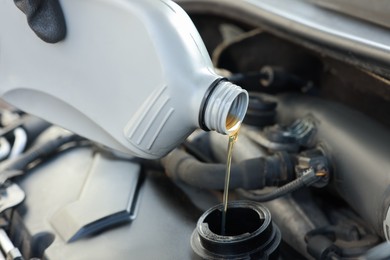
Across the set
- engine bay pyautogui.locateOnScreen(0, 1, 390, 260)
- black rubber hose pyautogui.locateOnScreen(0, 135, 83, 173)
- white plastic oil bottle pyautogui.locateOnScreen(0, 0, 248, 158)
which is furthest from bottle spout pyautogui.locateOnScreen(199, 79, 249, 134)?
black rubber hose pyautogui.locateOnScreen(0, 135, 83, 173)

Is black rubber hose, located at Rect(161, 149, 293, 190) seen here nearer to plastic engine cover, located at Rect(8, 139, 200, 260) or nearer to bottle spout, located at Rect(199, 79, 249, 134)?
plastic engine cover, located at Rect(8, 139, 200, 260)

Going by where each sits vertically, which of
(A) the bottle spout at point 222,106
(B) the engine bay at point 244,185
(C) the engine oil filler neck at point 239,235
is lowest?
(B) the engine bay at point 244,185

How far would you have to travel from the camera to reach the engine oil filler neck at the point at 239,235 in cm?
62

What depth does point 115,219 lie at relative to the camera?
2.54 ft

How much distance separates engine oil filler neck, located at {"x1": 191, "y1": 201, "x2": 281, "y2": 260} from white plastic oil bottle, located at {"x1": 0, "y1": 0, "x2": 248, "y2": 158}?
0.10 meters

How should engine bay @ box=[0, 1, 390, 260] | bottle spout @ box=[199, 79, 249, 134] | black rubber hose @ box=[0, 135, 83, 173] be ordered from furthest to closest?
black rubber hose @ box=[0, 135, 83, 173] < engine bay @ box=[0, 1, 390, 260] < bottle spout @ box=[199, 79, 249, 134]

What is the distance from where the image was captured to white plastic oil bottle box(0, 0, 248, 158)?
0.62 metres

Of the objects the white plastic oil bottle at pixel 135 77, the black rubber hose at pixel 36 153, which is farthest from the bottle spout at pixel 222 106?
the black rubber hose at pixel 36 153

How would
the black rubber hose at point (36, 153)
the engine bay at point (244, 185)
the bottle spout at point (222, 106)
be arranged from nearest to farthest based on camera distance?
the bottle spout at point (222, 106)
the engine bay at point (244, 185)
the black rubber hose at point (36, 153)

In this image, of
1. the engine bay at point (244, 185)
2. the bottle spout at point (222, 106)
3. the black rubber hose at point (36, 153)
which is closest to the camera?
the bottle spout at point (222, 106)

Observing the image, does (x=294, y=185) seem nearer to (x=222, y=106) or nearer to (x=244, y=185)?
(x=244, y=185)

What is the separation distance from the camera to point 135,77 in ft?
2.12

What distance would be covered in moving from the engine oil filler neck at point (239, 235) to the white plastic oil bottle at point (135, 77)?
3.8 inches

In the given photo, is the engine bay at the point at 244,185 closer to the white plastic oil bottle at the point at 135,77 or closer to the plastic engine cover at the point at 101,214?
the plastic engine cover at the point at 101,214
